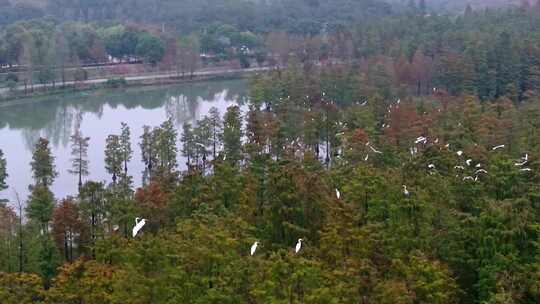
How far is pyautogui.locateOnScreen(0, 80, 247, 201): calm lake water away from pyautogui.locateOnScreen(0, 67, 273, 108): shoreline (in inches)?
19.2

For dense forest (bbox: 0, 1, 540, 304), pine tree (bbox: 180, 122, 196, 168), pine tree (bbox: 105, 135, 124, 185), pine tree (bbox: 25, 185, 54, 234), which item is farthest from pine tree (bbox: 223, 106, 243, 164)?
pine tree (bbox: 25, 185, 54, 234)

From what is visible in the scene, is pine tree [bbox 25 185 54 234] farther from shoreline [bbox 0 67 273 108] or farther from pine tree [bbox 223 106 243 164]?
shoreline [bbox 0 67 273 108]

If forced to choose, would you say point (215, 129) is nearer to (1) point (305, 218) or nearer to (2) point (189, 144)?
(2) point (189, 144)

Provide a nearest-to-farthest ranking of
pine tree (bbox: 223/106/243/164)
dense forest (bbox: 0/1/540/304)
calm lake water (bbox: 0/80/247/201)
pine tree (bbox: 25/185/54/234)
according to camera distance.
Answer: dense forest (bbox: 0/1/540/304), pine tree (bbox: 25/185/54/234), pine tree (bbox: 223/106/243/164), calm lake water (bbox: 0/80/247/201)

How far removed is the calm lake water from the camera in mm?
18141

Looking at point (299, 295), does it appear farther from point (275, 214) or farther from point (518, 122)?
point (518, 122)

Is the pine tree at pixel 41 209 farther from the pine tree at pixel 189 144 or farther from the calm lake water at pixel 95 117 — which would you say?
the pine tree at pixel 189 144

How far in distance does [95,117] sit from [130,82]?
240 inches

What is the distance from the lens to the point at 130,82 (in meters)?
32.0

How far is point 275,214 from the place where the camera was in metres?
9.62

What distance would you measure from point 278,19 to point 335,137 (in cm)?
2875

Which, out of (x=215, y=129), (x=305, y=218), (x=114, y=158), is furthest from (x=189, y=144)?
(x=305, y=218)

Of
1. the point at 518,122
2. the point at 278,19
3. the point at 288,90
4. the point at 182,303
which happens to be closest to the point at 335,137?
the point at 518,122

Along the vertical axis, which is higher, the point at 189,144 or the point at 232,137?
the point at 232,137
